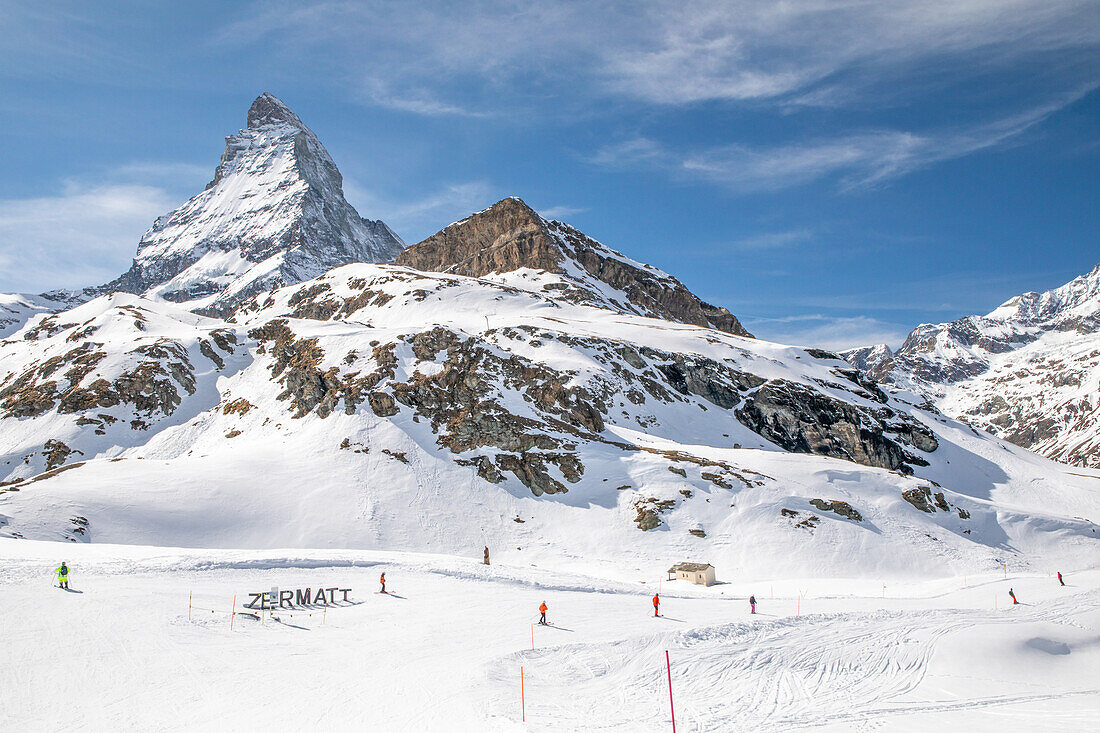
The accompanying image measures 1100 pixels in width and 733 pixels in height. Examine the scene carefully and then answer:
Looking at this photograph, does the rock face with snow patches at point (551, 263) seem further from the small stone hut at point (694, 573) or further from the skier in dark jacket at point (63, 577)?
the skier in dark jacket at point (63, 577)

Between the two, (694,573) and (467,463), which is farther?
(467,463)

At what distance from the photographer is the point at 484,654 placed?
Answer: 22.0 meters

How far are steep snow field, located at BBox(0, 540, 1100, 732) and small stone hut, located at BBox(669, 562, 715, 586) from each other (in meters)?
7.79

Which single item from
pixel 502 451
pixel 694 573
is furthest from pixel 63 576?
pixel 502 451

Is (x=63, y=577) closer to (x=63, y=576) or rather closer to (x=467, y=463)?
(x=63, y=576)

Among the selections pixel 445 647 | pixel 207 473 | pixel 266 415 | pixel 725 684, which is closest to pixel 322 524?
pixel 207 473

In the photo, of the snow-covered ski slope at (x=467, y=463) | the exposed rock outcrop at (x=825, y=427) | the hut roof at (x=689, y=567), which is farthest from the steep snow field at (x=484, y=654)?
the exposed rock outcrop at (x=825, y=427)

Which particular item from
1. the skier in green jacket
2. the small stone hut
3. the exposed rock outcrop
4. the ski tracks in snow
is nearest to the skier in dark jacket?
the skier in green jacket

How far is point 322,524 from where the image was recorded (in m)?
48.7

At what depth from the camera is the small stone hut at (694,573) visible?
42.7 meters

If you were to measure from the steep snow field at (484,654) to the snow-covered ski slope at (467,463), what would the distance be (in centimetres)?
1359

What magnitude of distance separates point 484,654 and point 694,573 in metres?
24.6

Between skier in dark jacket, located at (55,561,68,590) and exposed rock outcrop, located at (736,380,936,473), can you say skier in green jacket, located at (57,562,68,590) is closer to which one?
skier in dark jacket, located at (55,561,68,590)

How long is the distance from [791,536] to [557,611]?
94.6ft
